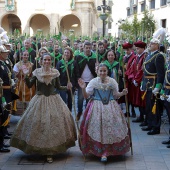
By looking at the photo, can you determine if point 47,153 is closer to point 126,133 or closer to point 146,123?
point 126,133

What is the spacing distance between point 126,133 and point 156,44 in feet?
7.72

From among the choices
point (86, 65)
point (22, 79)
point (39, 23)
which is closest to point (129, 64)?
point (86, 65)

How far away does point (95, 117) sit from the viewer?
18.8ft

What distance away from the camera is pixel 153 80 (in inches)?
294

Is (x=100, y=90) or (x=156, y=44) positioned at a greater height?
(x=156, y=44)

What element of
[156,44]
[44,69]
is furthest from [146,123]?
[44,69]

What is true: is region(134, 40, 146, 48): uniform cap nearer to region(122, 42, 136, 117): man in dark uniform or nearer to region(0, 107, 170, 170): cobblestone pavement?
region(122, 42, 136, 117): man in dark uniform

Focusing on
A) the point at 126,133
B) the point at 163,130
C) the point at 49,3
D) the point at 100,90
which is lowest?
the point at 163,130

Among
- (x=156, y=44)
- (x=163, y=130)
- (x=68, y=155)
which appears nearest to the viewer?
(x=68, y=155)

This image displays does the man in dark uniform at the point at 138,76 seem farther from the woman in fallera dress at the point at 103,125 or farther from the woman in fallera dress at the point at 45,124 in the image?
the woman in fallera dress at the point at 45,124

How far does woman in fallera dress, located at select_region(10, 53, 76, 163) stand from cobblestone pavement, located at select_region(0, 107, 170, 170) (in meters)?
0.20

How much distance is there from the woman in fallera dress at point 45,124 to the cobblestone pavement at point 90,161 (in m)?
0.20

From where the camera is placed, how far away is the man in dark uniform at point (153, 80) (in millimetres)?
7242

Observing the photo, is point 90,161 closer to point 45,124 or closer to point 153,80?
point 45,124
